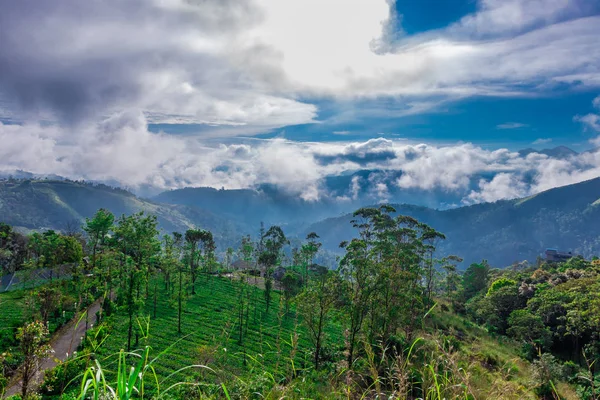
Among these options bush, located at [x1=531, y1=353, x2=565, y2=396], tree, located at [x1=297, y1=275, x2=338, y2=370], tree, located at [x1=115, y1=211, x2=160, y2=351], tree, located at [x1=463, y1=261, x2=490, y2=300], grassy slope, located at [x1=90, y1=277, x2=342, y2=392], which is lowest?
tree, located at [x1=463, y1=261, x2=490, y2=300]

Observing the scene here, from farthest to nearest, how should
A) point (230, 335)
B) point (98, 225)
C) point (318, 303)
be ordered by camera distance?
point (98, 225)
point (230, 335)
point (318, 303)

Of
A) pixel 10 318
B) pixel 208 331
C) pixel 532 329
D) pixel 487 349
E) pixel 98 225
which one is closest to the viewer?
pixel 487 349

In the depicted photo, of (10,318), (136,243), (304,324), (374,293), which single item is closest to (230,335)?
(304,324)

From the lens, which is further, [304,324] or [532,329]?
[532,329]

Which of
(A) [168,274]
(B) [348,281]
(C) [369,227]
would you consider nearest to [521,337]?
(C) [369,227]

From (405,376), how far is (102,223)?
52.4 metres

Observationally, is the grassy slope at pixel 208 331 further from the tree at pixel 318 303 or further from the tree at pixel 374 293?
the tree at pixel 374 293

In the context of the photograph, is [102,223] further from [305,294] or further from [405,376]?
[405,376]

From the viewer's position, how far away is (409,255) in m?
33.6

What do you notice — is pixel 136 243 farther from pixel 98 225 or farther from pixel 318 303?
pixel 98 225

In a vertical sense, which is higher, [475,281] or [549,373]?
[549,373]

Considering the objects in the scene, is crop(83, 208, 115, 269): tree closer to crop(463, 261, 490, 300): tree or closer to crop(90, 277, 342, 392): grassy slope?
crop(90, 277, 342, 392): grassy slope

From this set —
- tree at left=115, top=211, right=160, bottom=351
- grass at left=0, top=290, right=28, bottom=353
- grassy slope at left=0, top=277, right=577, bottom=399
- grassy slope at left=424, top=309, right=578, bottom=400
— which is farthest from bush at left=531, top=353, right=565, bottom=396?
grass at left=0, top=290, right=28, bottom=353

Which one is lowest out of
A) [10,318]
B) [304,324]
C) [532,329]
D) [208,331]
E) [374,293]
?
[208,331]
